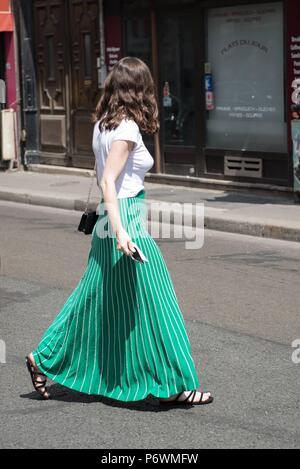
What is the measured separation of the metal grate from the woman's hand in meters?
8.83

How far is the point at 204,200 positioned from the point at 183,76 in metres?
2.31

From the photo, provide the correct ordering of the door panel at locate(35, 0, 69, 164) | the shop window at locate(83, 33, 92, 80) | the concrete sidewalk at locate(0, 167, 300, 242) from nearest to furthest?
the concrete sidewalk at locate(0, 167, 300, 242)
the shop window at locate(83, 33, 92, 80)
the door panel at locate(35, 0, 69, 164)

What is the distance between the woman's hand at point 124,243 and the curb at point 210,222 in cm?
609

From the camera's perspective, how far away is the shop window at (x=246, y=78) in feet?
44.5

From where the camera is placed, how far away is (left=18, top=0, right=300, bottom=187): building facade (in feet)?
44.6

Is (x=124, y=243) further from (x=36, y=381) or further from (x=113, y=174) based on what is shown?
(x=36, y=381)

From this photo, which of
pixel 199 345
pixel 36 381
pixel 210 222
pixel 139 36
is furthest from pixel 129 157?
pixel 139 36

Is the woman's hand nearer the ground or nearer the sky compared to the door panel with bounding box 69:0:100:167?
nearer the ground

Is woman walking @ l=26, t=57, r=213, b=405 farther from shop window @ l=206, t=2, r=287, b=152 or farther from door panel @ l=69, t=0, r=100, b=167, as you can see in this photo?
door panel @ l=69, t=0, r=100, b=167

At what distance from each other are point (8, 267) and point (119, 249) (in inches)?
183

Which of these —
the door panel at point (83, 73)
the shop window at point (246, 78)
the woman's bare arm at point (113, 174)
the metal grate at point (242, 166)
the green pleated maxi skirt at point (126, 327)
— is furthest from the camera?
the door panel at point (83, 73)

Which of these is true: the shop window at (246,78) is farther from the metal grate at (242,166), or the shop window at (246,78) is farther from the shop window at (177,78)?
the shop window at (177,78)

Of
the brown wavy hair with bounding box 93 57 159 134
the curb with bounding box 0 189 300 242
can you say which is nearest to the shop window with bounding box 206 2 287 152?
the curb with bounding box 0 189 300 242

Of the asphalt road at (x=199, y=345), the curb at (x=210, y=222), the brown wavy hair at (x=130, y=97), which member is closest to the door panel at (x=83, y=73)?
the curb at (x=210, y=222)
